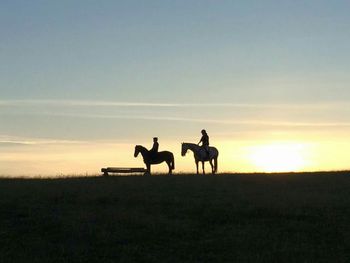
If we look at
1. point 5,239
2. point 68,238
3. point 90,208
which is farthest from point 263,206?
point 5,239

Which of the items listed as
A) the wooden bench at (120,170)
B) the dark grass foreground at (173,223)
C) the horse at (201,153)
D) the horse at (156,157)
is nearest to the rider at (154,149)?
the horse at (156,157)

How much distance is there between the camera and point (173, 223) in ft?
76.5

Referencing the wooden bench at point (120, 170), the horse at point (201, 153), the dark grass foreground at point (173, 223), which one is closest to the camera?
the dark grass foreground at point (173, 223)

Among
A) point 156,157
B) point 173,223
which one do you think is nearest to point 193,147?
point 156,157

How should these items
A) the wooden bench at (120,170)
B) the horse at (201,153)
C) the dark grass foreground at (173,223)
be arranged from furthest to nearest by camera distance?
the horse at (201,153) → the wooden bench at (120,170) → the dark grass foreground at (173,223)

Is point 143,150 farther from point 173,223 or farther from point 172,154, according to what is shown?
point 173,223

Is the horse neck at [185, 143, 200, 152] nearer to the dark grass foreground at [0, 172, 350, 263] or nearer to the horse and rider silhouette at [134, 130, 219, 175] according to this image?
the horse and rider silhouette at [134, 130, 219, 175]

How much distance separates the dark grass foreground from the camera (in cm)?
1984

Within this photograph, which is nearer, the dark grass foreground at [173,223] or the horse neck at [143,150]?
the dark grass foreground at [173,223]

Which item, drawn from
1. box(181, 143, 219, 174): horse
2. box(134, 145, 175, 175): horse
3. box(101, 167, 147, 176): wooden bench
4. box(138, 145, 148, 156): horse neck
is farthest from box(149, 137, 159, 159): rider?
box(101, 167, 147, 176): wooden bench

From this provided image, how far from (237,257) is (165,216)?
567 cm

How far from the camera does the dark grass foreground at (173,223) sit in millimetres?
19844

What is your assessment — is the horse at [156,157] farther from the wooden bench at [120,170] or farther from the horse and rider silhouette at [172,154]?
the wooden bench at [120,170]

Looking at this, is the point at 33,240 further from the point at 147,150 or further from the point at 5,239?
the point at 147,150
